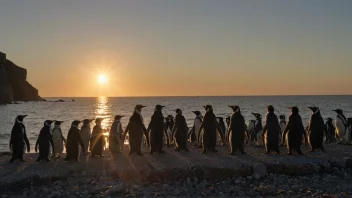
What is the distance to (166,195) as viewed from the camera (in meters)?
9.77

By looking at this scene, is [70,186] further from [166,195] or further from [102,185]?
[166,195]

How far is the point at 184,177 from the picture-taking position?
11.1 m

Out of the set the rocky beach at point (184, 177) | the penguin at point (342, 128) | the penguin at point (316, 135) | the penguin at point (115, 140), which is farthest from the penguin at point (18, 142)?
the penguin at point (342, 128)

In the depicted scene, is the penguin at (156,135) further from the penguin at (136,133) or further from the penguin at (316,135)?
the penguin at (316,135)

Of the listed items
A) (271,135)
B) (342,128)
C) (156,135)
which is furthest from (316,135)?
(156,135)

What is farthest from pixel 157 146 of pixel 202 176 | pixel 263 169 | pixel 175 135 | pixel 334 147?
pixel 334 147

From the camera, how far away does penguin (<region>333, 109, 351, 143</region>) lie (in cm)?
1828

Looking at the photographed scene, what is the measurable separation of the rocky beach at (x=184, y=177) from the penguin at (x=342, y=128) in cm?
550

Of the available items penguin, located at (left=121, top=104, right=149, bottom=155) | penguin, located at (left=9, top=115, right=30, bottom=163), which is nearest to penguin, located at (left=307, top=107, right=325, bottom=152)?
penguin, located at (left=121, top=104, right=149, bottom=155)

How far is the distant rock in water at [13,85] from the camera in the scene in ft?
355

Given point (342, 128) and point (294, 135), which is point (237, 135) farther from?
point (342, 128)

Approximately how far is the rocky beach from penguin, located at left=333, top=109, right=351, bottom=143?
550 centimetres

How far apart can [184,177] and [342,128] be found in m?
10.7

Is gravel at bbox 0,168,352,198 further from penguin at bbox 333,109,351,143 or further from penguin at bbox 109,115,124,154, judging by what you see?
penguin at bbox 333,109,351,143
